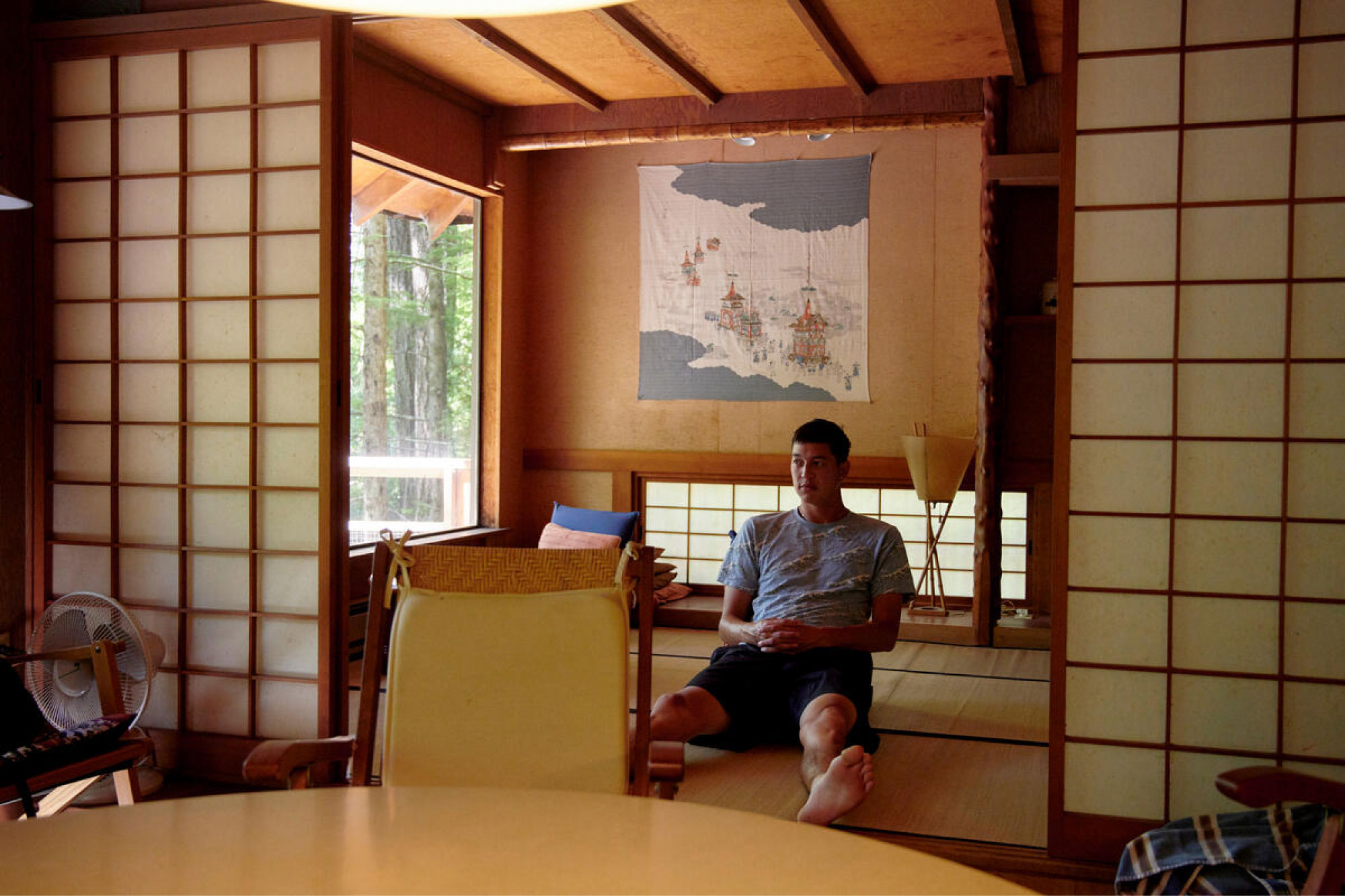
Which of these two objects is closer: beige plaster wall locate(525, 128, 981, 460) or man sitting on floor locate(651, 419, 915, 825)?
man sitting on floor locate(651, 419, 915, 825)

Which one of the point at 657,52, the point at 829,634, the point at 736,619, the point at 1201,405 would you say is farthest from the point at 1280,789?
the point at 657,52

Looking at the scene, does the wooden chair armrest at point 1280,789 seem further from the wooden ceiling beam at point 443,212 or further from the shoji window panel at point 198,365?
the wooden ceiling beam at point 443,212

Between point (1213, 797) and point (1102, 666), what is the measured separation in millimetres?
364

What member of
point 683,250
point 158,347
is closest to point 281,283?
point 158,347

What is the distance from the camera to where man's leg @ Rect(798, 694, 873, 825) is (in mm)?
2592

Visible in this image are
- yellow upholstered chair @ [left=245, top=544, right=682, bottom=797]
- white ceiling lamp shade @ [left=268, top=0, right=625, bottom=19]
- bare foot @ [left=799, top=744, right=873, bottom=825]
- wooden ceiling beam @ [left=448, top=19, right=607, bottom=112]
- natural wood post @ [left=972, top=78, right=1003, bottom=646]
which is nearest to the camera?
white ceiling lamp shade @ [left=268, top=0, right=625, bottom=19]

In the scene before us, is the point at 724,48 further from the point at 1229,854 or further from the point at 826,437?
the point at 1229,854

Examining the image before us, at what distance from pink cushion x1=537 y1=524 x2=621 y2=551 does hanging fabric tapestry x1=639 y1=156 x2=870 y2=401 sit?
1.04 m

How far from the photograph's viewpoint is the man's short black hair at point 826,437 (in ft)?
11.0

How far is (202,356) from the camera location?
10.6 ft

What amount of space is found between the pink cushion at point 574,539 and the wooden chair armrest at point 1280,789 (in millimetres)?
3705

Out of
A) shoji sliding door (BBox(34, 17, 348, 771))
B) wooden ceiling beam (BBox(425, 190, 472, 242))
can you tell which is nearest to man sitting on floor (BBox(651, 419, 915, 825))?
shoji sliding door (BBox(34, 17, 348, 771))

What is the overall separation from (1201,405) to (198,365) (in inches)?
104

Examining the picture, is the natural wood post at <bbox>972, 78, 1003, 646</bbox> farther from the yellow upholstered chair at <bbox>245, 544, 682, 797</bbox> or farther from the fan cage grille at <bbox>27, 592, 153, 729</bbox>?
the fan cage grille at <bbox>27, 592, 153, 729</bbox>
